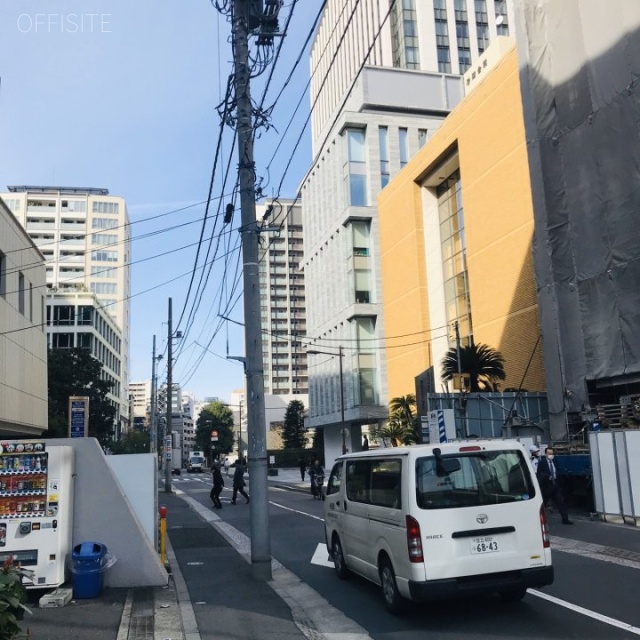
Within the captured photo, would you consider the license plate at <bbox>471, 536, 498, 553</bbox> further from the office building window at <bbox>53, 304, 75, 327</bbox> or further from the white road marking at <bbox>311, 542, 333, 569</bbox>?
the office building window at <bbox>53, 304, 75, 327</bbox>

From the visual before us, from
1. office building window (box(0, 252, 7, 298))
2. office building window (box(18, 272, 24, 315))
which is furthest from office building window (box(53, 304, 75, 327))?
office building window (box(0, 252, 7, 298))

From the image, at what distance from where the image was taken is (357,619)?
27.0 feet

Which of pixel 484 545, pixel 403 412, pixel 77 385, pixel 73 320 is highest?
pixel 73 320

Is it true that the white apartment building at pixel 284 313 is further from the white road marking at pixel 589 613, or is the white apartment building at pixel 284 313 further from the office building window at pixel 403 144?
the white road marking at pixel 589 613

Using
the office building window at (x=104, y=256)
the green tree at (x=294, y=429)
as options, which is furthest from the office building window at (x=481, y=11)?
the office building window at (x=104, y=256)

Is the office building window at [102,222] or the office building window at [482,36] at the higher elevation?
the office building window at [482,36]

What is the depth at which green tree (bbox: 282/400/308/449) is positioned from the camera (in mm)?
88625

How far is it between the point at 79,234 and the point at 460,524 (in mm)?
117715

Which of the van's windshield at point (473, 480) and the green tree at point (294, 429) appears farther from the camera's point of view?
the green tree at point (294, 429)

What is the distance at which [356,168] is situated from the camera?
171 ft

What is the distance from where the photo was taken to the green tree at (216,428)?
365 ft

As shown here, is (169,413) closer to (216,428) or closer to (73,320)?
(73,320)

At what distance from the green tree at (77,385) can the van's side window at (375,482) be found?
1518 inches

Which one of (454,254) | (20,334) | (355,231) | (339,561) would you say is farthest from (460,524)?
(355,231)
